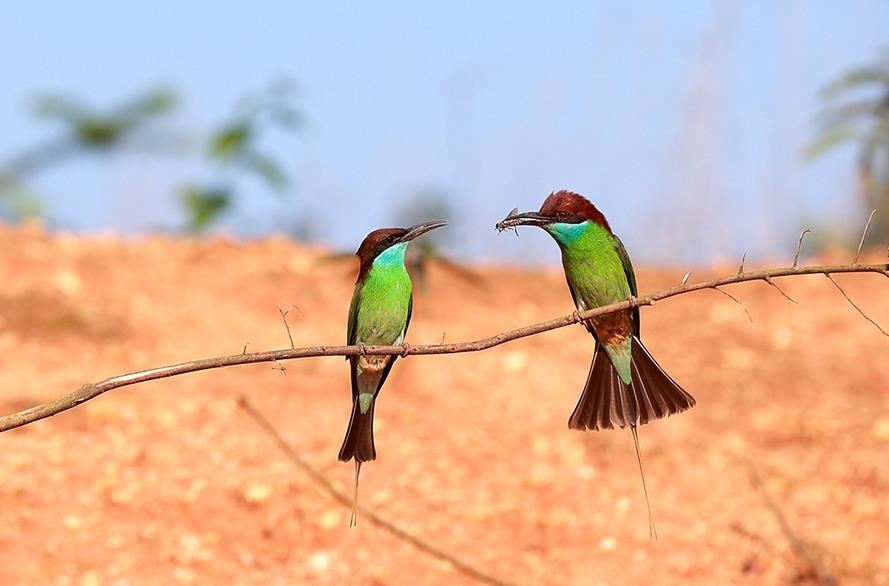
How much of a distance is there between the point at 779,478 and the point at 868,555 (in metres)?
0.75

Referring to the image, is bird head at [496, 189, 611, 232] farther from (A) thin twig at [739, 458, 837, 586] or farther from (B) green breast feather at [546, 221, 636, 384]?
(A) thin twig at [739, 458, 837, 586]

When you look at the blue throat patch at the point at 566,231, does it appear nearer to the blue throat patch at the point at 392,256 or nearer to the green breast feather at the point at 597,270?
the green breast feather at the point at 597,270

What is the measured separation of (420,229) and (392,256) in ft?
1.11

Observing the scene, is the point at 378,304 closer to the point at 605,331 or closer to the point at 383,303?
the point at 383,303

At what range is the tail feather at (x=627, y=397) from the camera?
2305 mm

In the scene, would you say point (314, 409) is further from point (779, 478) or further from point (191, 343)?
point (779, 478)

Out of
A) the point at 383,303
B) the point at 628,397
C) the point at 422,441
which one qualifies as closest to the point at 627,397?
the point at 628,397

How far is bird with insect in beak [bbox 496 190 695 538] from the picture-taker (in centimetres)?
229

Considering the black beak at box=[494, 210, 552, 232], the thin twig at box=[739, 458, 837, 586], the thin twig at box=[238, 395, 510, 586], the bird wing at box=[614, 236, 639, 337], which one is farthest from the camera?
the thin twig at box=[739, 458, 837, 586]

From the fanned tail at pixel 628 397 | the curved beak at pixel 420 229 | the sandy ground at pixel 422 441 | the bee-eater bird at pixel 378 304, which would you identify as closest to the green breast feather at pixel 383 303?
the bee-eater bird at pixel 378 304

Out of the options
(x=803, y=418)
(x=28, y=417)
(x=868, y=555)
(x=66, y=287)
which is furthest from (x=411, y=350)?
(x=66, y=287)

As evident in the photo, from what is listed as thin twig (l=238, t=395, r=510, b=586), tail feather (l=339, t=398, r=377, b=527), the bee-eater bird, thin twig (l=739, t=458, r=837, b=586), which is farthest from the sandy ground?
tail feather (l=339, t=398, r=377, b=527)

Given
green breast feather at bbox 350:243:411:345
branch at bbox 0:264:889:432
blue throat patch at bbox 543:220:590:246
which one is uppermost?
blue throat patch at bbox 543:220:590:246

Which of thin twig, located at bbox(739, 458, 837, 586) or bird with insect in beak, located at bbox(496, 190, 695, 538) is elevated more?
bird with insect in beak, located at bbox(496, 190, 695, 538)
